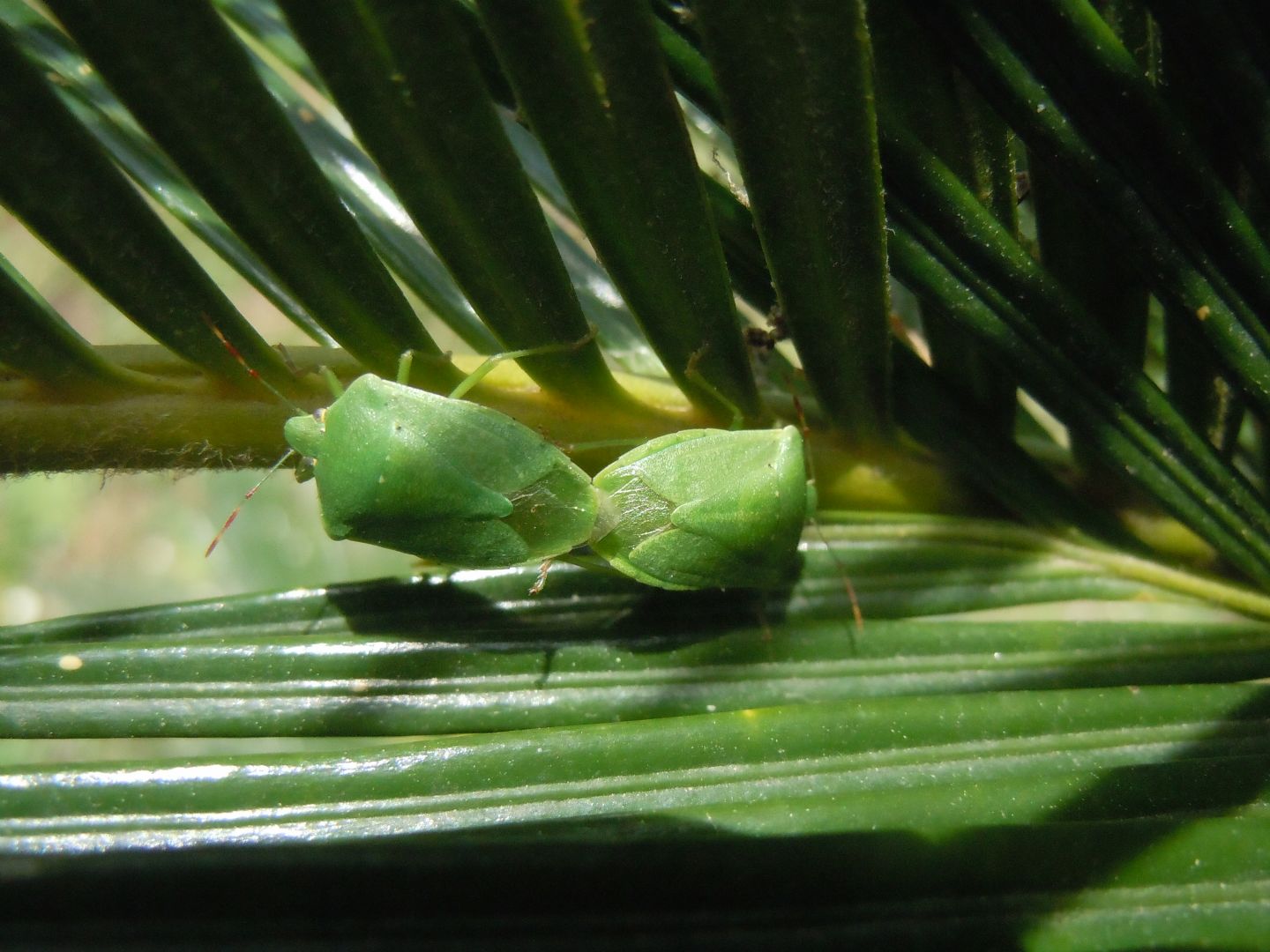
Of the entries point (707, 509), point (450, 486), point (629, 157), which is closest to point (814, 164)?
point (629, 157)

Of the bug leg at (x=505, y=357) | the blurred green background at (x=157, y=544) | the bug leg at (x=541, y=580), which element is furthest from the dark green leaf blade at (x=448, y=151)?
the blurred green background at (x=157, y=544)

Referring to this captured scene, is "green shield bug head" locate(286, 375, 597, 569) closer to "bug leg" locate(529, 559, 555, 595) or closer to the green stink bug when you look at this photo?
the green stink bug

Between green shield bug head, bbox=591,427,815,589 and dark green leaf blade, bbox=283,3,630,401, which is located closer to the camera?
dark green leaf blade, bbox=283,3,630,401

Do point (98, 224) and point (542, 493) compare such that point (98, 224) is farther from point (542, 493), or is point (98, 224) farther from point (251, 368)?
point (542, 493)

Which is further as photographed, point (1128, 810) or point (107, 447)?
point (107, 447)

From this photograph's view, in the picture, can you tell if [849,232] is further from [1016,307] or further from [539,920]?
[539,920]

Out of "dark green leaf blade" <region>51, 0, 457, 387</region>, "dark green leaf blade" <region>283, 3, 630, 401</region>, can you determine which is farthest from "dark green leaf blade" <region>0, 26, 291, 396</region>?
"dark green leaf blade" <region>283, 3, 630, 401</region>

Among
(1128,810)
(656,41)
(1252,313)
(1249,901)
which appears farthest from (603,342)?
(1249,901)
